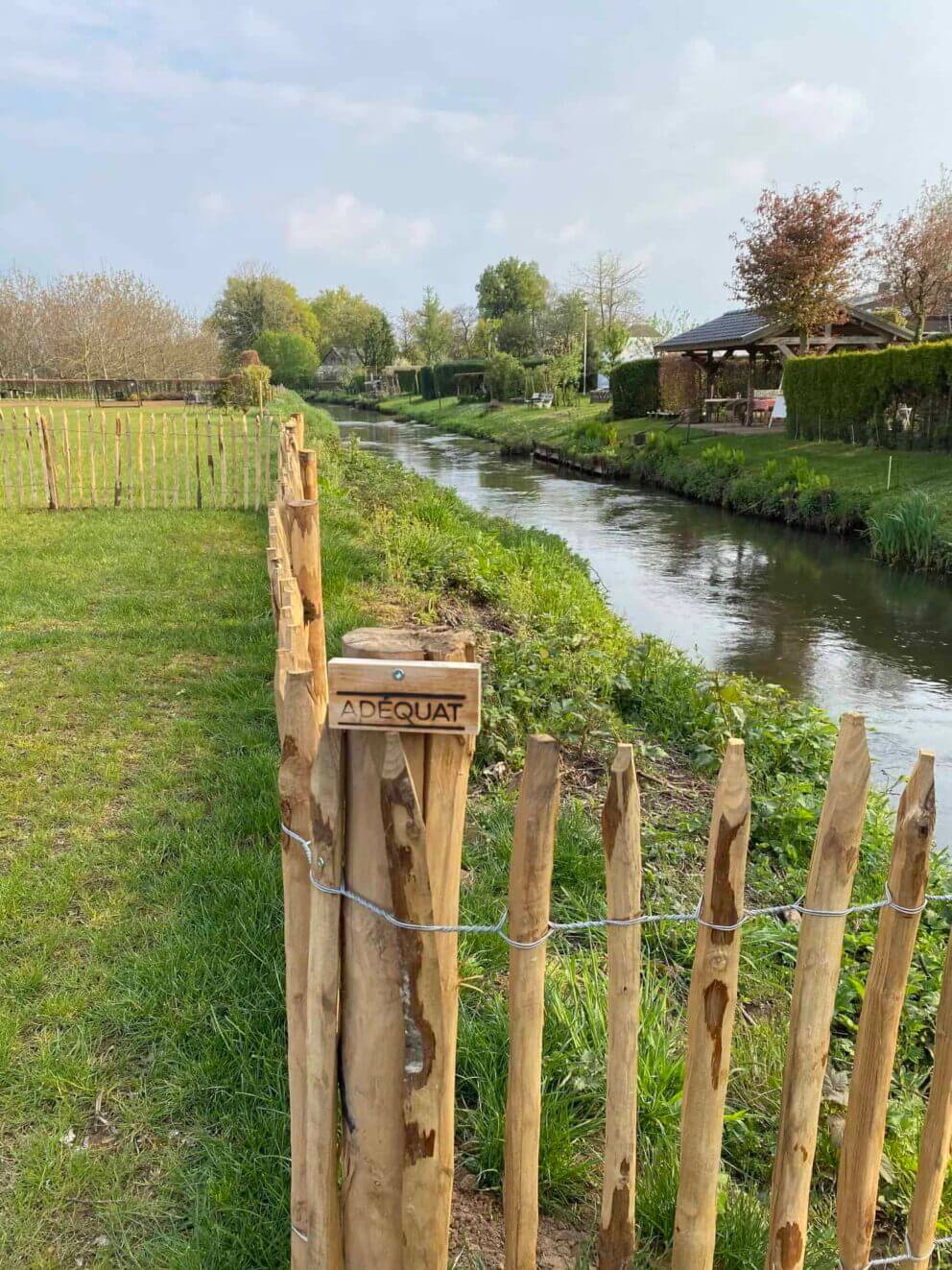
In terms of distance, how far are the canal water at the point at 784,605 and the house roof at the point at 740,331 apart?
8.66 meters

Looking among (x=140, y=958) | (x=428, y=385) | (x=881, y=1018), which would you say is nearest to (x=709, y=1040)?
(x=881, y=1018)

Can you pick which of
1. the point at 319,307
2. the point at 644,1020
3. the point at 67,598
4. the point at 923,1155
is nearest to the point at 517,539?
the point at 67,598

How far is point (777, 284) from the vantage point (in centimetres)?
2475

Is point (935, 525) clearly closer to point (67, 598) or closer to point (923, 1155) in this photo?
point (67, 598)

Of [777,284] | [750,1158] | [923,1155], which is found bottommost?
[750,1158]

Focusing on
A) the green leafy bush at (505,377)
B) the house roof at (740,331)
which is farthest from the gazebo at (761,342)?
the green leafy bush at (505,377)

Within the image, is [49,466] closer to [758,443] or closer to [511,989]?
[511,989]

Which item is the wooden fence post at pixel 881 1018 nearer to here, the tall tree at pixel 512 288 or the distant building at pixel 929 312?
the distant building at pixel 929 312

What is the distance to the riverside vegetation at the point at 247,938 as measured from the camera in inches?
87.4

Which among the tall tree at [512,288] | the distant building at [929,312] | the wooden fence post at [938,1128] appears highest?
the tall tree at [512,288]

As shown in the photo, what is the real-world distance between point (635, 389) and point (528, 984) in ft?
103

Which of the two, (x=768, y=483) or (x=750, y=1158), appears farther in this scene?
(x=768, y=483)

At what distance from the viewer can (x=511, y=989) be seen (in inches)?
66.4

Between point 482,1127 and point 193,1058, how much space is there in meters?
0.83
